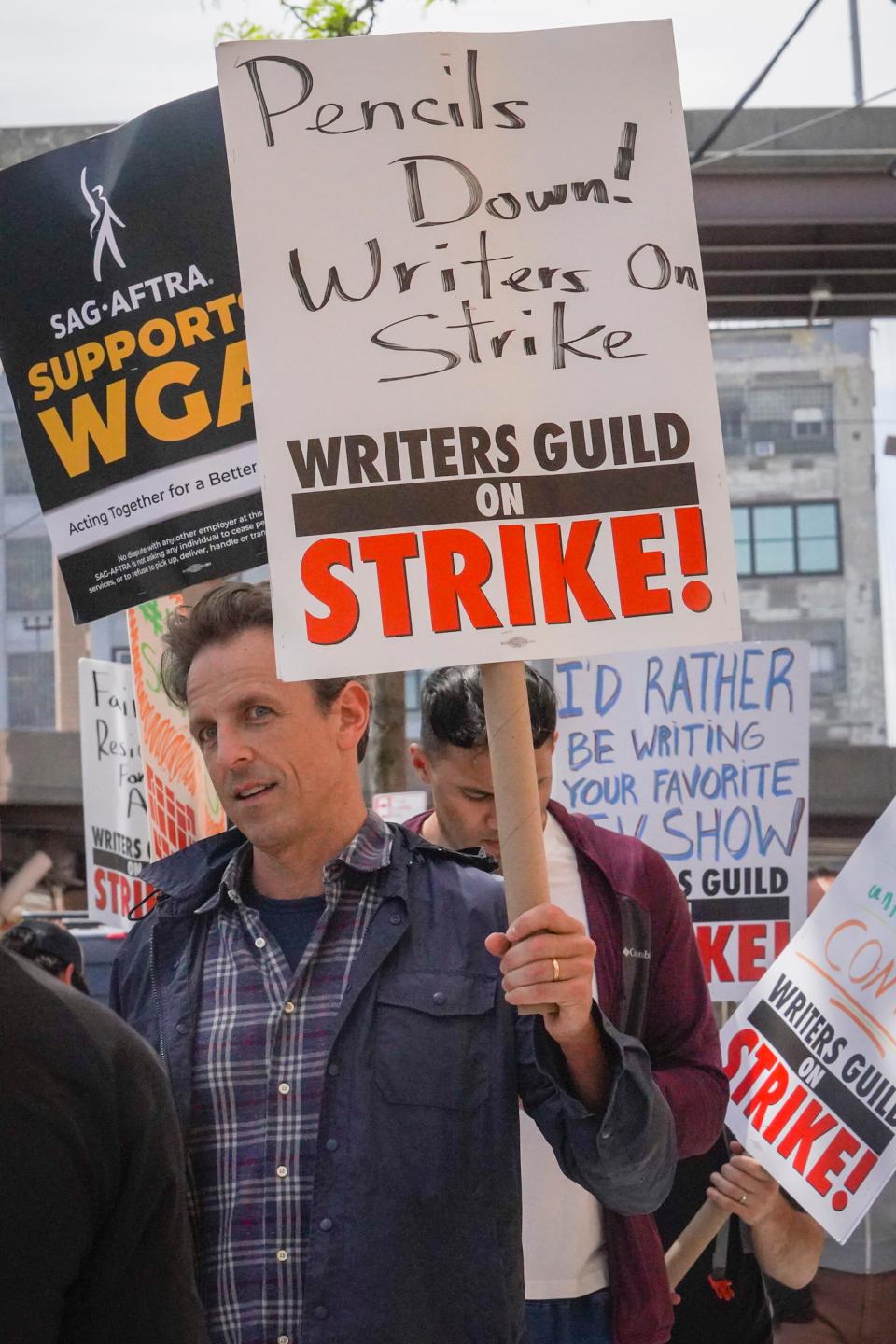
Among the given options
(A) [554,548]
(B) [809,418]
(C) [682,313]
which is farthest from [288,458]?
(B) [809,418]

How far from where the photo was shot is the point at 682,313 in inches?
76.0

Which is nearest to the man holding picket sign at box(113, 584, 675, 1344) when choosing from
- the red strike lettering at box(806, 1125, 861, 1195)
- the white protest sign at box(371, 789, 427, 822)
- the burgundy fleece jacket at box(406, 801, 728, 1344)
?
the burgundy fleece jacket at box(406, 801, 728, 1344)

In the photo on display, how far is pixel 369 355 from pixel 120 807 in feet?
11.9

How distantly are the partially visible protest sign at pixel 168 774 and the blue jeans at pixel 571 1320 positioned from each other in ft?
5.78

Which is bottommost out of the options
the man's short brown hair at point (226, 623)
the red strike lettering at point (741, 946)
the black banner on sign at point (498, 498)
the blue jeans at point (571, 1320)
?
the blue jeans at point (571, 1320)

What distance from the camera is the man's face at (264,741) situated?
2082 mm

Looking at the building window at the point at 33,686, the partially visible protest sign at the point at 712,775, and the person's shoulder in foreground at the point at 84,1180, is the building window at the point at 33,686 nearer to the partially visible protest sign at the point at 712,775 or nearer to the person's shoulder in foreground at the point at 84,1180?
the partially visible protest sign at the point at 712,775

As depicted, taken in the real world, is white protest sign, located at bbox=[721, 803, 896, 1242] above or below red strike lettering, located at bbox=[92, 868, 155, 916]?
below

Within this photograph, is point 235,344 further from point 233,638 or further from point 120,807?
point 120,807

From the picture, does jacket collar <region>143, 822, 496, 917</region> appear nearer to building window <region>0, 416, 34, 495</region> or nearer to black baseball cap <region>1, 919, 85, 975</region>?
black baseball cap <region>1, 919, 85, 975</region>

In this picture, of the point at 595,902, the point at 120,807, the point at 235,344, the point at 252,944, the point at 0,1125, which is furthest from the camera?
the point at 120,807

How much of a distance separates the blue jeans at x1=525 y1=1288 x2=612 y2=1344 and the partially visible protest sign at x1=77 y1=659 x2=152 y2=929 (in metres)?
2.93

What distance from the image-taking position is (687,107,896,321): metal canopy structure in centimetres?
827

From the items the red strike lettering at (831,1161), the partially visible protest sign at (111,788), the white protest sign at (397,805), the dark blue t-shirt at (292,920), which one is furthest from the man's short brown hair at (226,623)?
the white protest sign at (397,805)
